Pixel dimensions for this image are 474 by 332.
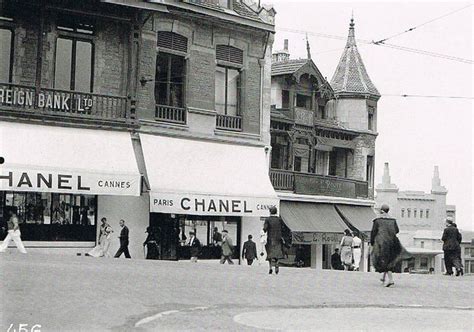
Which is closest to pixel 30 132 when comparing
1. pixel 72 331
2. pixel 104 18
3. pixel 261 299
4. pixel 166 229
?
pixel 104 18

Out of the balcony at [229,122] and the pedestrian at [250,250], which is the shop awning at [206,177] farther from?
the pedestrian at [250,250]

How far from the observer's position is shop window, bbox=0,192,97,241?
24.9 m

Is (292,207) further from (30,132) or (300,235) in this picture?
(30,132)

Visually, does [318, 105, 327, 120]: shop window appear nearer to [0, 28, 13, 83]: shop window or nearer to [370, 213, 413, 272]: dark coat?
[0, 28, 13, 83]: shop window

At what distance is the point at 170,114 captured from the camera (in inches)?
1133

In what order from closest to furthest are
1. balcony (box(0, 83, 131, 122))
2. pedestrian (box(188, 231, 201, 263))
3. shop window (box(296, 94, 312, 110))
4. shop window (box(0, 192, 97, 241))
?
balcony (box(0, 83, 131, 122))
shop window (box(0, 192, 97, 241))
pedestrian (box(188, 231, 201, 263))
shop window (box(296, 94, 312, 110))

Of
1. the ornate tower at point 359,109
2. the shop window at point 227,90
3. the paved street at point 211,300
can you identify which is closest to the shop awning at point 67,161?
the shop window at point 227,90

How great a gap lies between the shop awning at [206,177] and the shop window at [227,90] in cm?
156

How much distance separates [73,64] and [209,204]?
22.3 feet

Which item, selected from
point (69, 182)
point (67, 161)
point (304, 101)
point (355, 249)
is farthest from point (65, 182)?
point (304, 101)

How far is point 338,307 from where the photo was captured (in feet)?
43.8

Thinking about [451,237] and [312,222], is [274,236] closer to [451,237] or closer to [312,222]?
[451,237]

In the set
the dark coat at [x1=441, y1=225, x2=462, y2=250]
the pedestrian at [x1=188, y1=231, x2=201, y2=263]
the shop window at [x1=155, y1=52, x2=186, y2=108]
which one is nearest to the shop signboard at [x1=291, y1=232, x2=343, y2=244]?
the pedestrian at [x1=188, y1=231, x2=201, y2=263]

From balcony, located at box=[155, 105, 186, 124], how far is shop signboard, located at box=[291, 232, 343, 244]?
7.84 m
